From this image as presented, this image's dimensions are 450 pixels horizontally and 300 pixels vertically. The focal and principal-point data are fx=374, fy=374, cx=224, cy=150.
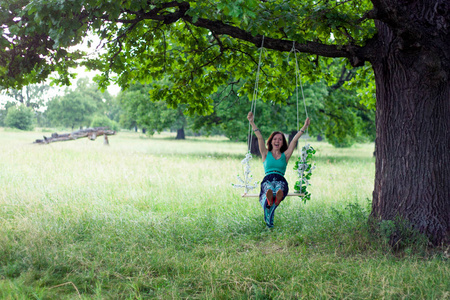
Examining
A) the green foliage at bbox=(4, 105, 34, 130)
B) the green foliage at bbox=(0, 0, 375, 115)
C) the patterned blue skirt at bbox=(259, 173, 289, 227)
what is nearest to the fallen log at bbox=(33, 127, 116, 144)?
the green foliage at bbox=(0, 0, 375, 115)

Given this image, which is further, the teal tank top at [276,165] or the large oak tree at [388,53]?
the teal tank top at [276,165]

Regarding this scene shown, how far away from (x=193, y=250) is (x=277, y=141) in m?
2.23

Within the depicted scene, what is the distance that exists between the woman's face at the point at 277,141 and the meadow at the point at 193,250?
4.73ft

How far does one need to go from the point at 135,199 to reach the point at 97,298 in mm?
4808

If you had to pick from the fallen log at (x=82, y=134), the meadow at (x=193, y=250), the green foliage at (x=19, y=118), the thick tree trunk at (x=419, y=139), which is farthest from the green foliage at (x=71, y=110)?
the thick tree trunk at (x=419, y=139)

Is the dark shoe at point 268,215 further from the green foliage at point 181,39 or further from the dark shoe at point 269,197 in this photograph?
the green foliage at point 181,39

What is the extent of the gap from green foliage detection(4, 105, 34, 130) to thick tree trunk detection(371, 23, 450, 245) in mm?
70833

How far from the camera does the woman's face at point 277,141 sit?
6184mm

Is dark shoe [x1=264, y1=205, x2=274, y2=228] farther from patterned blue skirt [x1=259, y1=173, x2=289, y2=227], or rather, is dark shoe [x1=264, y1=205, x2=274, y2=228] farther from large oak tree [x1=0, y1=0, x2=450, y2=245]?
large oak tree [x1=0, y1=0, x2=450, y2=245]

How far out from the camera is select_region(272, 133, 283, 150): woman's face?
20.3 ft

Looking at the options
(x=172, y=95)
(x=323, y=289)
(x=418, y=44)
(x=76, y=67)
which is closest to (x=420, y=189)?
(x=418, y=44)

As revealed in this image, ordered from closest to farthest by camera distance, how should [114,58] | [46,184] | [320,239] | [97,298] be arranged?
[97,298]
[320,239]
[114,58]
[46,184]

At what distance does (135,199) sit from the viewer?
848 cm

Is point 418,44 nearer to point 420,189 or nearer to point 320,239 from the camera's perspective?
point 420,189
